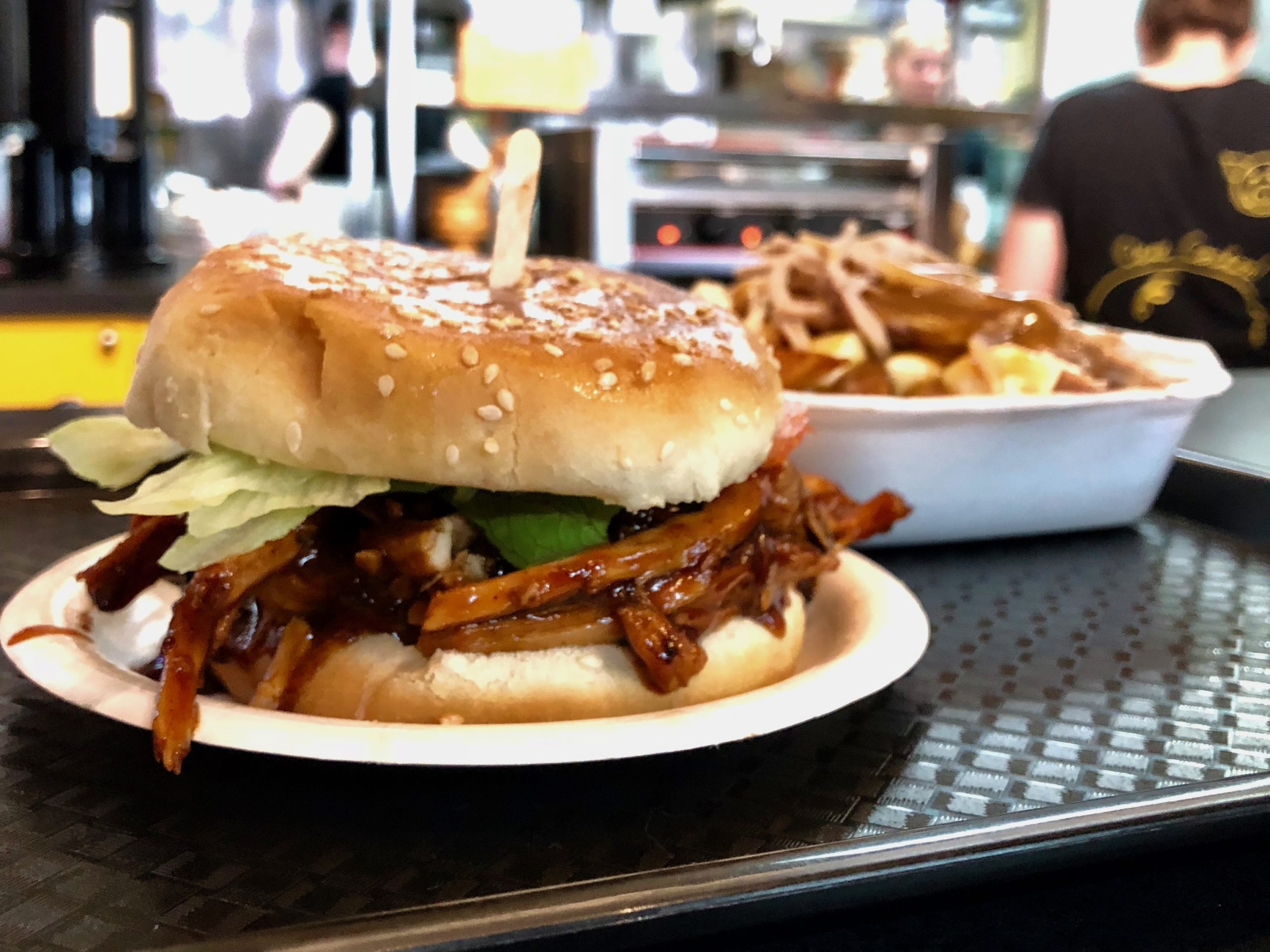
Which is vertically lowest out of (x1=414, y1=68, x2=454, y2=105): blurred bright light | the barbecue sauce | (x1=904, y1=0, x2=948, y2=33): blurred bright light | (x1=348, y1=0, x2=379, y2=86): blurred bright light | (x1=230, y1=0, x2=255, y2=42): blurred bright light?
the barbecue sauce

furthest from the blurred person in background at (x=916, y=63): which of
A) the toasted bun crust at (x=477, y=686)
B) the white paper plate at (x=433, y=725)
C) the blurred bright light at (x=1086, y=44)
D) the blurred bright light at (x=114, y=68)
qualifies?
the toasted bun crust at (x=477, y=686)

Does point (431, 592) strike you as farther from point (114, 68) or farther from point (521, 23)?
point (521, 23)

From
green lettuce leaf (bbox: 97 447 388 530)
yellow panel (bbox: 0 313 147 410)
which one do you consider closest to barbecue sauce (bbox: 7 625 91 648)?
green lettuce leaf (bbox: 97 447 388 530)

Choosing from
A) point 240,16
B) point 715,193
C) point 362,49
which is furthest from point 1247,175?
point 240,16

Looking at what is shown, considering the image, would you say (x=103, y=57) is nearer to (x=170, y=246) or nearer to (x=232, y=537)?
(x=170, y=246)

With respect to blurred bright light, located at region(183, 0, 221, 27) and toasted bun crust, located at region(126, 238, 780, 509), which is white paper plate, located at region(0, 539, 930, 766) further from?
blurred bright light, located at region(183, 0, 221, 27)

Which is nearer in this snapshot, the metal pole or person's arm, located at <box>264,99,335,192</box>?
the metal pole

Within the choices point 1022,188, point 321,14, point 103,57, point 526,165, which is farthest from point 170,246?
point 526,165
